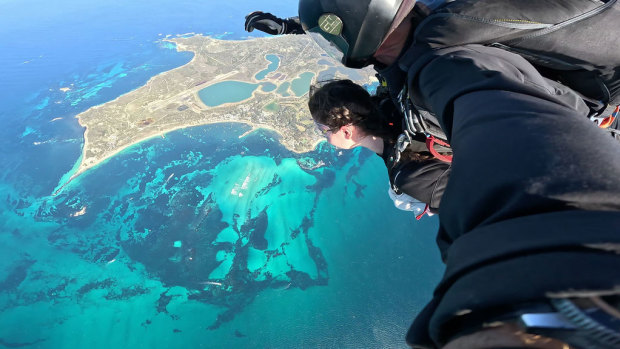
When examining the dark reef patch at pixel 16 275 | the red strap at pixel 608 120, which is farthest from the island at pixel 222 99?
the red strap at pixel 608 120

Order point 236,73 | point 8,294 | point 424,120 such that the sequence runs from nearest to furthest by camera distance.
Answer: point 424,120 → point 8,294 → point 236,73

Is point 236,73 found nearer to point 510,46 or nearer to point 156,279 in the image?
point 156,279

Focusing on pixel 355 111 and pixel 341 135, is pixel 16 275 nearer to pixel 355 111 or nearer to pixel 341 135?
pixel 341 135

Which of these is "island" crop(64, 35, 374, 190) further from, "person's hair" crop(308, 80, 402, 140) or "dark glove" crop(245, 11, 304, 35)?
"person's hair" crop(308, 80, 402, 140)

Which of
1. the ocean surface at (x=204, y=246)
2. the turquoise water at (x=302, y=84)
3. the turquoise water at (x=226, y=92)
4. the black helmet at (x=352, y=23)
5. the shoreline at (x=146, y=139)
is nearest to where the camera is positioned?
the black helmet at (x=352, y=23)

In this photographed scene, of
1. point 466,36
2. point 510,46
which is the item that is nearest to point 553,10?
point 510,46

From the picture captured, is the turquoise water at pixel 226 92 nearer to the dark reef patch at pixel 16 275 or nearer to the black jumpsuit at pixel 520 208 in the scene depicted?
the dark reef patch at pixel 16 275

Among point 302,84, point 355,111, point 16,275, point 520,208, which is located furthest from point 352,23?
point 302,84
